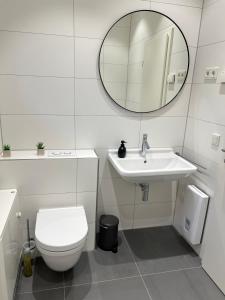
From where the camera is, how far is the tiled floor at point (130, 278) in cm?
163

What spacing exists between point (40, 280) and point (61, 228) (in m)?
0.46

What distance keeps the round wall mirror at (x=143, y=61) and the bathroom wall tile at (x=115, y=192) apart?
2.29 ft

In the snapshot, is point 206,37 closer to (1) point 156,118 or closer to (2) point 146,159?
(1) point 156,118

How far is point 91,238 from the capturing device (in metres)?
2.02

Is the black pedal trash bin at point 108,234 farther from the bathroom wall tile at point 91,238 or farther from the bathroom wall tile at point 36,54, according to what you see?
the bathroom wall tile at point 36,54

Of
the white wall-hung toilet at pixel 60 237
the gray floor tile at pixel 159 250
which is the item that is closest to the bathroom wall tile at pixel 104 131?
the white wall-hung toilet at pixel 60 237

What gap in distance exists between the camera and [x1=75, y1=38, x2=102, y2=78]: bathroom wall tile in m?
1.78

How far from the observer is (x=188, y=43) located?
197 cm

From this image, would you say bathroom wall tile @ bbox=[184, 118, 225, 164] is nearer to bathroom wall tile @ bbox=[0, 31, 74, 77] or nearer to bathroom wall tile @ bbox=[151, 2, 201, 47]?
bathroom wall tile @ bbox=[151, 2, 201, 47]

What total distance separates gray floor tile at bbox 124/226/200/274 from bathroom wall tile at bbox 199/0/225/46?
1.78 metres

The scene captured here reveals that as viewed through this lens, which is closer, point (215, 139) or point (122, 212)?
point (215, 139)

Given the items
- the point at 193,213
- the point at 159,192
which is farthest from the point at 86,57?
the point at 193,213

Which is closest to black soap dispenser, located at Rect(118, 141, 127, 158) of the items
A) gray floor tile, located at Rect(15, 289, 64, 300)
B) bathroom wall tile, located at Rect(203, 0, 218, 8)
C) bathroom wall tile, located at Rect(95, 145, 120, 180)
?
bathroom wall tile, located at Rect(95, 145, 120, 180)

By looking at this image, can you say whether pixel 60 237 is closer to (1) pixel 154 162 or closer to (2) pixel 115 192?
(2) pixel 115 192
